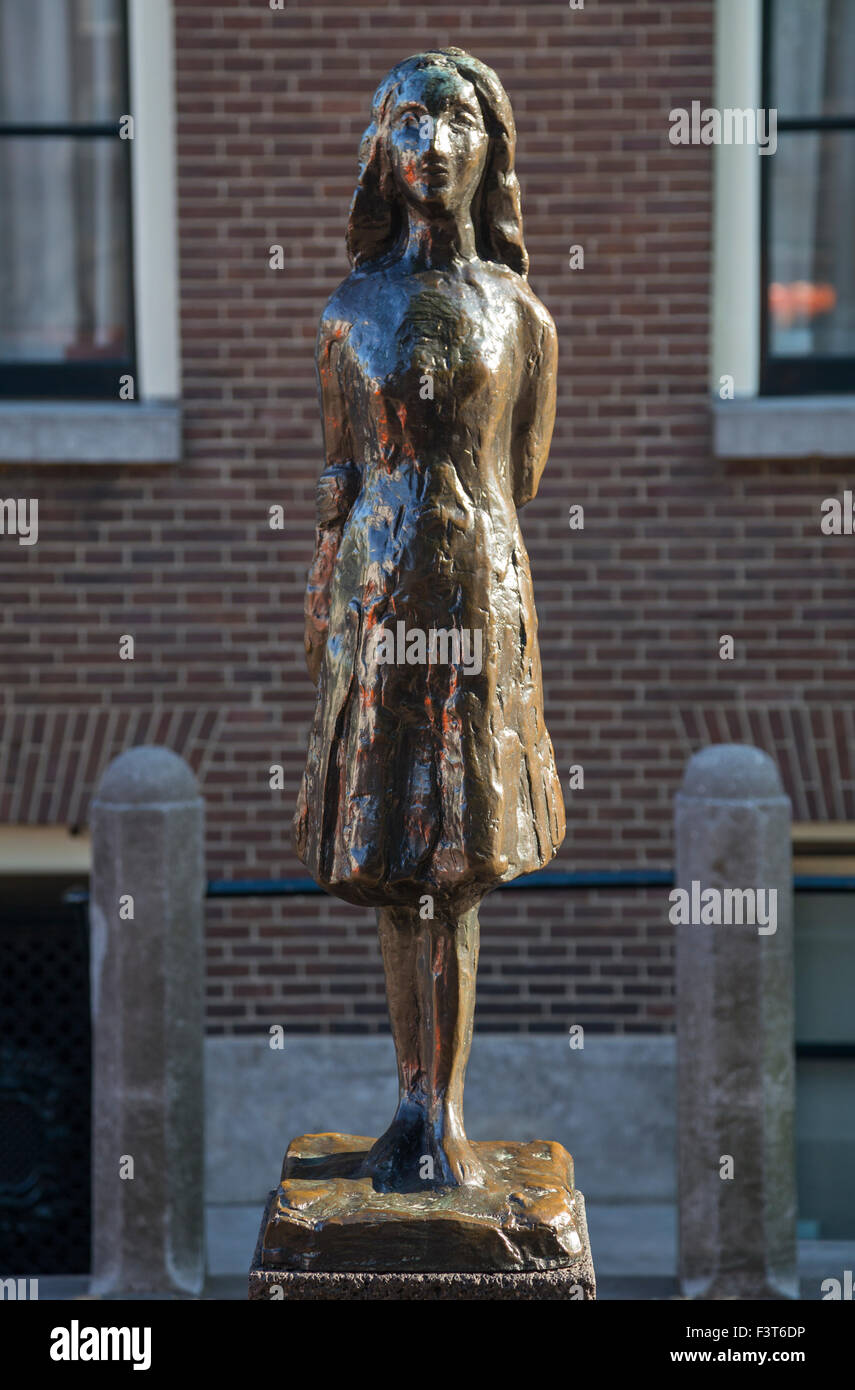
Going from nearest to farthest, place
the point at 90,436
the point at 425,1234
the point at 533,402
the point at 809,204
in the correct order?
the point at 425,1234 → the point at 533,402 → the point at 90,436 → the point at 809,204

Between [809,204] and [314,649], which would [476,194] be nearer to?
[314,649]

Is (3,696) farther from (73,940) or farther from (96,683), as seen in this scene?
(73,940)

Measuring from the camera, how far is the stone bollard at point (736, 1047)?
196 inches

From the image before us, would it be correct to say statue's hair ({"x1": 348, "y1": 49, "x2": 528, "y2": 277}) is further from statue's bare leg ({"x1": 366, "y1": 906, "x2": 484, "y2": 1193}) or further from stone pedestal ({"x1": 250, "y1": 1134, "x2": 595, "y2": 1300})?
stone pedestal ({"x1": 250, "y1": 1134, "x2": 595, "y2": 1300})

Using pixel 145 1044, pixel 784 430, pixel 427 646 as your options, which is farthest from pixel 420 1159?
pixel 784 430

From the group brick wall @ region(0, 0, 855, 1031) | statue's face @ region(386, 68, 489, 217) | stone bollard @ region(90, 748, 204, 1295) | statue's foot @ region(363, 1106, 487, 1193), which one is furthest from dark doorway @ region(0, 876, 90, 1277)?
statue's face @ region(386, 68, 489, 217)

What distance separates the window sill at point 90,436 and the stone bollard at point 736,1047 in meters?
2.59

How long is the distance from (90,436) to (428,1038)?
12.6ft

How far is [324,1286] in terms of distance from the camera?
3072 millimetres

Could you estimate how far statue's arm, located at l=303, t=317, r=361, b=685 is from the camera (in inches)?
127

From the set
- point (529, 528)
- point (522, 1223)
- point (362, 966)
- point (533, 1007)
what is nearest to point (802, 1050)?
point (533, 1007)

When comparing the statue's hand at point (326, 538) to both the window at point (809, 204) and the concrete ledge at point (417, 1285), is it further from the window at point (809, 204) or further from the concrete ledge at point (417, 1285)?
the window at point (809, 204)

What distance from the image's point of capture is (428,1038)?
3244mm

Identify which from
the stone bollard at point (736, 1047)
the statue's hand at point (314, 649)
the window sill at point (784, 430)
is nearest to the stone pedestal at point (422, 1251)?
the statue's hand at point (314, 649)
